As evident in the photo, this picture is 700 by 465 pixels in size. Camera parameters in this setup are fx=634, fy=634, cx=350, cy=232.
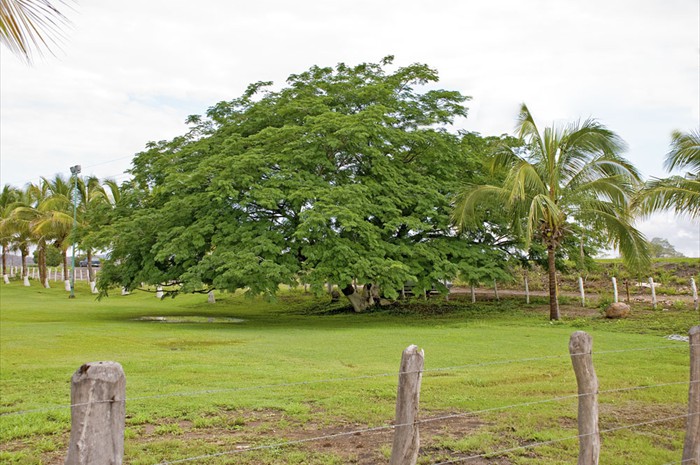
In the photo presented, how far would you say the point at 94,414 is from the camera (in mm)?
3076

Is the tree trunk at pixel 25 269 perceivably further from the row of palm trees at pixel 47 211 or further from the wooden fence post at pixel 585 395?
the wooden fence post at pixel 585 395

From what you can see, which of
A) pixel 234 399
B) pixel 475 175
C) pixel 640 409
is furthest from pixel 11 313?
pixel 640 409

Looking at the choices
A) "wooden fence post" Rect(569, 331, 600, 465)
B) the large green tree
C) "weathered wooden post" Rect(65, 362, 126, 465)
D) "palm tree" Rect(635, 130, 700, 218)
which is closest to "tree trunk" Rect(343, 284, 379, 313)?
the large green tree

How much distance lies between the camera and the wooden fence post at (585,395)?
4.67 meters

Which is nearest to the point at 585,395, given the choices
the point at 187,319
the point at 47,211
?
the point at 187,319

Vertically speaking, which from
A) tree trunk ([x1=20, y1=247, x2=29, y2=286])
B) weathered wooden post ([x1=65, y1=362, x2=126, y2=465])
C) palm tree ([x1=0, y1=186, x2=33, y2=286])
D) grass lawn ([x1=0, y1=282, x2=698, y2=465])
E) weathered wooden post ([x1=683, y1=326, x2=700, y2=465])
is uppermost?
palm tree ([x1=0, y1=186, x2=33, y2=286])

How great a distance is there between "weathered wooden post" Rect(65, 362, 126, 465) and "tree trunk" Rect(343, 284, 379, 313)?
22.4m

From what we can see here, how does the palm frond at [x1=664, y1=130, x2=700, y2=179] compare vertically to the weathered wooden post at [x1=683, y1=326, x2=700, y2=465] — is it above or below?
above

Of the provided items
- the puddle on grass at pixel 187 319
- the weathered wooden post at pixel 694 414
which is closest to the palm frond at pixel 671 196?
the weathered wooden post at pixel 694 414

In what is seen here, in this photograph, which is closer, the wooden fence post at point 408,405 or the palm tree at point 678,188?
the wooden fence post at point 408,405

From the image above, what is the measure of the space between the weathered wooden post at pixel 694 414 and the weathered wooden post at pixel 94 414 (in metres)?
4.48

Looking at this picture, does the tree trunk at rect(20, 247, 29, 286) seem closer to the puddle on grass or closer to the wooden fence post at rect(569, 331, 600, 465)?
the puddle on grass

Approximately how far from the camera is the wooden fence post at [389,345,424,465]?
4000mm

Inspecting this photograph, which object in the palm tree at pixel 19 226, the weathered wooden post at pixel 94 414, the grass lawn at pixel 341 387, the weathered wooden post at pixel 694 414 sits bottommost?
the grass lawn at pixel 341 387
